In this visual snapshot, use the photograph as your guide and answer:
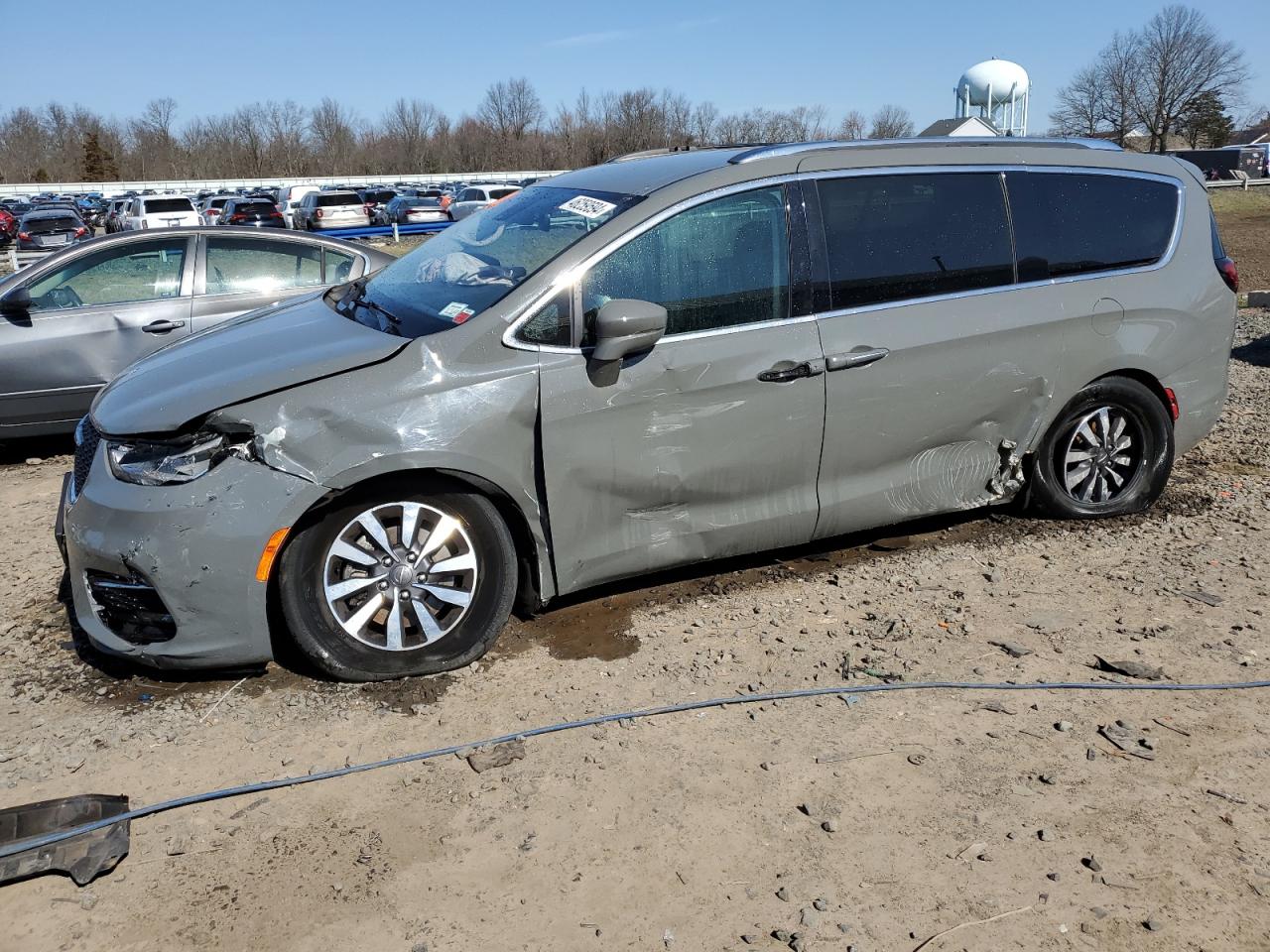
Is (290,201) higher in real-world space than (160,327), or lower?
higher

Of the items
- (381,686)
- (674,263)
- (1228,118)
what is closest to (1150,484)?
(674,263)

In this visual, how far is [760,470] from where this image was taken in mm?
4344

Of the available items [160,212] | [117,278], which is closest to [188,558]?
[117,278]

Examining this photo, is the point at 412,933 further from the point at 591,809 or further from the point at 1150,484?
the point at 1150,484

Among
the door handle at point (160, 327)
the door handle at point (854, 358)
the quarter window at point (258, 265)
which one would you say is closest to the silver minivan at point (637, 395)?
the door handle at point (854, 358)

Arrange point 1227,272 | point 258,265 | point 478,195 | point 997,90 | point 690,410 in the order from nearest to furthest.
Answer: point 690,410
point 1227,272
point 258,265
point 478,195
point 997,90

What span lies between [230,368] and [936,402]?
2.96m

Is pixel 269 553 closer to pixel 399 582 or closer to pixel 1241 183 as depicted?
pixel 399 582

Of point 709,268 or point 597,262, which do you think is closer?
point 597,262

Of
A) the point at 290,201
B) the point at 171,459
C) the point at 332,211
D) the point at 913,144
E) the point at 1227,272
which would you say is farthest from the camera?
the point at 290,201

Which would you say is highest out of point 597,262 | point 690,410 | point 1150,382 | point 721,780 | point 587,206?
point 587,206

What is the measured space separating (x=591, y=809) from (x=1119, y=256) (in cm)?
379

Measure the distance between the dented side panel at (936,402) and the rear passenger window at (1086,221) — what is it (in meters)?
0.21

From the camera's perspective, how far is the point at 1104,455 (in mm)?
5312
